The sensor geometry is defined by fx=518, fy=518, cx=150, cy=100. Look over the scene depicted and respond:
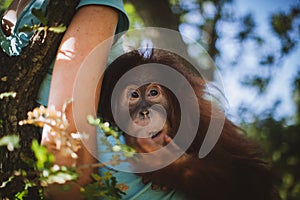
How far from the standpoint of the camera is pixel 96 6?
1.23 m

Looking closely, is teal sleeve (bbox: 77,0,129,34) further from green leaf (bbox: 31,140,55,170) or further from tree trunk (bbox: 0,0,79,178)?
green leaf (bbox: 31,140,55,170)

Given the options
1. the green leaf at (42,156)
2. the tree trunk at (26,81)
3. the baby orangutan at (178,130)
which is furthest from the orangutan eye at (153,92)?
the green leaf at (42,156)

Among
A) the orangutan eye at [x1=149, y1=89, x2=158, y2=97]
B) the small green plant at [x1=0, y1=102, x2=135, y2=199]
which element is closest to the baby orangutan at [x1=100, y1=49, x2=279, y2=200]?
the orangutan eye at [x1=149, y1=89, x2=158, y2=97]

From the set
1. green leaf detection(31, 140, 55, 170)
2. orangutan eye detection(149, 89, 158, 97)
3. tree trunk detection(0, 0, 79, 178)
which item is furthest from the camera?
orangutan eye detection(149, 89, 158, 97)

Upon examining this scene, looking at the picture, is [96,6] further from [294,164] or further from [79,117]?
[294,164]

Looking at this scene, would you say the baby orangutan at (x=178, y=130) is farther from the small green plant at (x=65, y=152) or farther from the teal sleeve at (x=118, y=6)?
the small green plant at (x=65, y=152)

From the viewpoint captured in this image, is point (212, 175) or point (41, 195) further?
point (212, 175)

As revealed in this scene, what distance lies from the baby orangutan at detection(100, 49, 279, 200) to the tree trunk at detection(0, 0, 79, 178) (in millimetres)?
202

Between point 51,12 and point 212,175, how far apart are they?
0.56 metres

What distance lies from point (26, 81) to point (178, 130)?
0.41 meters

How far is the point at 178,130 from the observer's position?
1.36 metres

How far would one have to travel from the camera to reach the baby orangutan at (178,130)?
1.26m

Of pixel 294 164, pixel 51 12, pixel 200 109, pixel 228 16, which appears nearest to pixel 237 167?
pixel 200 109

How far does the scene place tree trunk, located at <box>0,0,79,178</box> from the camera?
47.5 inches
